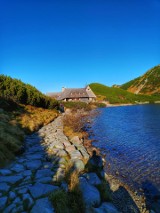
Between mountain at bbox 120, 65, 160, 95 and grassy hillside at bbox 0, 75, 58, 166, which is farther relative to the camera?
mountain at bbox 120, 65, 160, 95

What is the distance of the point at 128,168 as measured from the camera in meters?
9.11

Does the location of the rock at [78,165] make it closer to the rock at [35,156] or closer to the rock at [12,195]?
the rock at [35,156]

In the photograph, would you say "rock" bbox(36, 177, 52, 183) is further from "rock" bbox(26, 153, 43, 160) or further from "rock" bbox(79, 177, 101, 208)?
"rock" bbox(26, 153, 43, 160)

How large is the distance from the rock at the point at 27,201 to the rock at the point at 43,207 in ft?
0.44

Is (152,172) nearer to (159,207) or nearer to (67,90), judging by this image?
(159,207)

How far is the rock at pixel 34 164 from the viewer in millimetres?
6570

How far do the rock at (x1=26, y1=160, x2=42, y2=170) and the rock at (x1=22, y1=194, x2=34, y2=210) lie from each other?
2048 mm

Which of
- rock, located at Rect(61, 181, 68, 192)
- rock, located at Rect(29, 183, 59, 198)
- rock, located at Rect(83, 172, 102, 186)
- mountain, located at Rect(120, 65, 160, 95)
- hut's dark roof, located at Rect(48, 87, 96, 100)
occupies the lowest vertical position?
rock, located at Rect(83, 172, 102, 186)

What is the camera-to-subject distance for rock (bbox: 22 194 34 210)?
13.5ft

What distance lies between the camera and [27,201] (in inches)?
169

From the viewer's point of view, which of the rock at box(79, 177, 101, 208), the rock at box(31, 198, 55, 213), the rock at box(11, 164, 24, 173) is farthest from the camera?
the rock at box(11, 164, 24, 173)

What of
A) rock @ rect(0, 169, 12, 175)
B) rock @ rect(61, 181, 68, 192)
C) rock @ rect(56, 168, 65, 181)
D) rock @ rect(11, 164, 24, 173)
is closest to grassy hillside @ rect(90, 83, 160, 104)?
rock @ rect(11, 164, 24, 173)

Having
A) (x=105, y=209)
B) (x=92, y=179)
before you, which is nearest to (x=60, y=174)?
(x=92, y=179)

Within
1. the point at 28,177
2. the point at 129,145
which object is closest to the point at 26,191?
the point at 28,177
